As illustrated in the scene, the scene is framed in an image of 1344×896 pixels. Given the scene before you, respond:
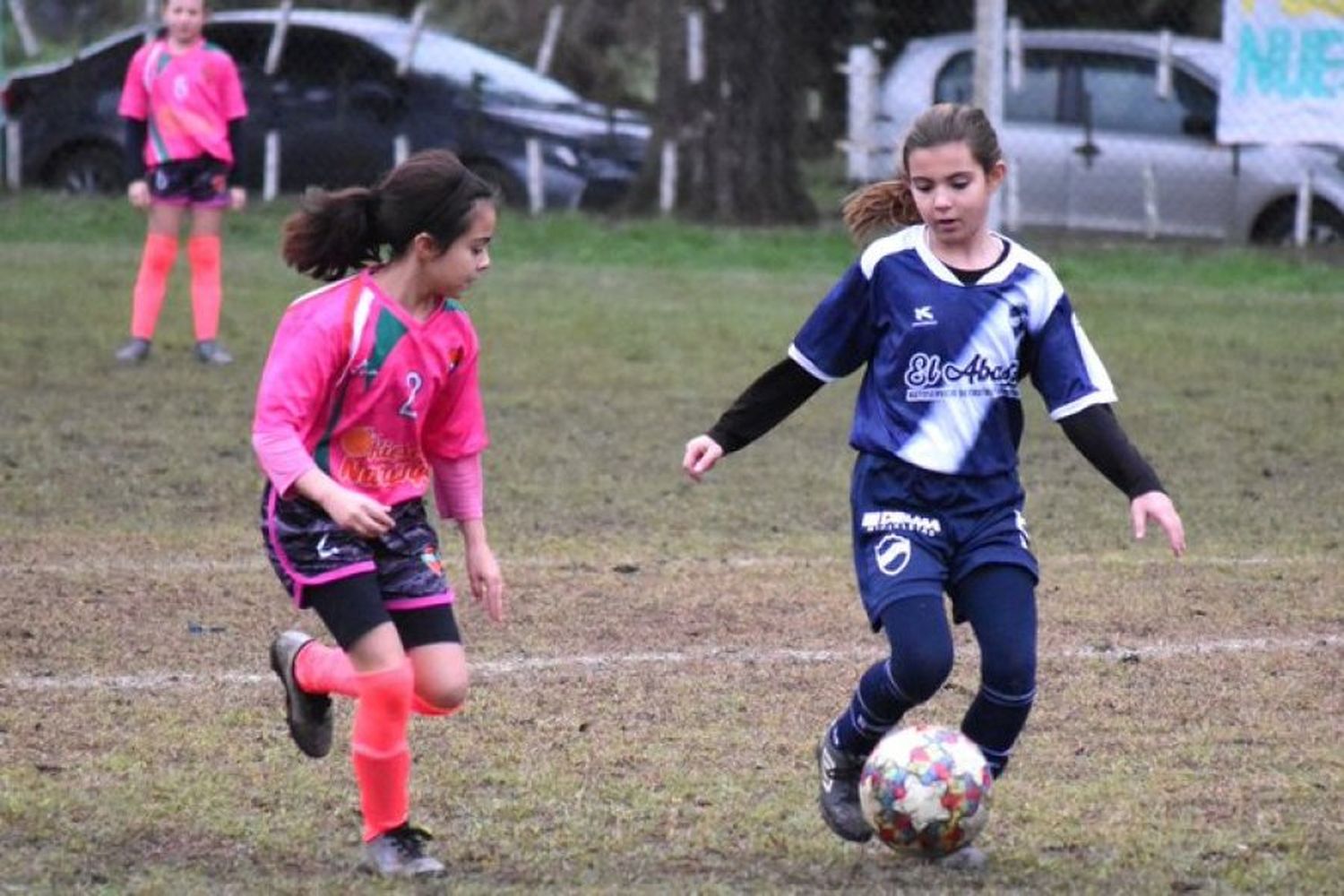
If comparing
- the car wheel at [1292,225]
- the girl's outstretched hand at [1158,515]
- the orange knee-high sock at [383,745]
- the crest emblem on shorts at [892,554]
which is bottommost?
the car wheel at [1292,225]

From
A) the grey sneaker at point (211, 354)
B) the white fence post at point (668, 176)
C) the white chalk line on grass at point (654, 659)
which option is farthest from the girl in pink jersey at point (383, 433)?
the white fence post at point (668, 176)

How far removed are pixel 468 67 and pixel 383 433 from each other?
47.4 feet

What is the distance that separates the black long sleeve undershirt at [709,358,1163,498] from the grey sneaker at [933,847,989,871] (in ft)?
2.54

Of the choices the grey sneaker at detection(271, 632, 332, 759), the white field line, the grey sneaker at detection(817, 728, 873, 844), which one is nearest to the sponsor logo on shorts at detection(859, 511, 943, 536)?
the grey sneaker at detection(817, 728, 873, 844)

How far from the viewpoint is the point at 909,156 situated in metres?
4.89

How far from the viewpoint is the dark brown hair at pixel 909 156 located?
4.86 m

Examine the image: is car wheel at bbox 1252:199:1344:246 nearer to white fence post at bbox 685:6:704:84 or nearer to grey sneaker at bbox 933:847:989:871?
white fence post at bbox 685:6:704:84

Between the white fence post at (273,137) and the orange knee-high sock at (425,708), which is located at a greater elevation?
the orange knee-high sock at (425,708)

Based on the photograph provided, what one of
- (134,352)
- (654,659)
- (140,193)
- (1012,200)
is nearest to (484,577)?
(654,659)

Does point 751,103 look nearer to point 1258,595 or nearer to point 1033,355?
point 1258,595

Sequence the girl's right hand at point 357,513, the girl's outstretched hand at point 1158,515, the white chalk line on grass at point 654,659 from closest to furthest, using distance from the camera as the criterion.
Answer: the girl's right hand at point 357,513 → the girl's outstretched hand at point 1158,515 → the white chalk line on grass at point 654,659

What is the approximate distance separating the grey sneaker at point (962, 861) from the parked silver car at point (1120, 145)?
Result: 13125mm

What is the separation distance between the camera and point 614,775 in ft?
17.7

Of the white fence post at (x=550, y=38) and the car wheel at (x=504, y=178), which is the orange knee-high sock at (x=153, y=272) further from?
the white fence post at (x=550, y=38)
